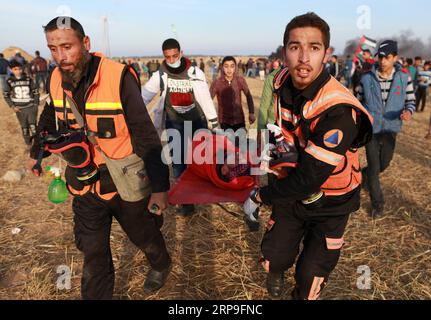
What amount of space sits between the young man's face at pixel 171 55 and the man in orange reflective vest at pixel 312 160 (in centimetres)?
249

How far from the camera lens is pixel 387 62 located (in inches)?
176

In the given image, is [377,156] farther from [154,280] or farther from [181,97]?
[154,280]

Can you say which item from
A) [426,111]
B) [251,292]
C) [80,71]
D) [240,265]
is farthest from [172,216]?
[426,111]

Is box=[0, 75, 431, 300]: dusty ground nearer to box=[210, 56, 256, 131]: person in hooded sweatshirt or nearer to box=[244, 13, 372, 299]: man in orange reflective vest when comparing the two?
box=[244, 13, 372, 299]: man in orange reflective vest

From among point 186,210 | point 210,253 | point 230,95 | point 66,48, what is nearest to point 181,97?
point 230,95

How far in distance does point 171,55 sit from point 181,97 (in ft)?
2.01

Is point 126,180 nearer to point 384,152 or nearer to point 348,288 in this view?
point 348,288

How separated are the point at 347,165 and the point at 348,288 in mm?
1702

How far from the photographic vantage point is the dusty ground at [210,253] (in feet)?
11.1

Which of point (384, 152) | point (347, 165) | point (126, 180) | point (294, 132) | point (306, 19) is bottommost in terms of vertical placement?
point (384, 152)

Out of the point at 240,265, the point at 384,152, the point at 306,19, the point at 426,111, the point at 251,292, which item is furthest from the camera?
the point at 426,111

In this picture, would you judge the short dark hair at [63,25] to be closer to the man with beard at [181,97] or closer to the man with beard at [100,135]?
the man with beard at [100,135]

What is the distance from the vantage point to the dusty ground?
337 cm

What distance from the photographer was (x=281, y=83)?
8.22 feet
